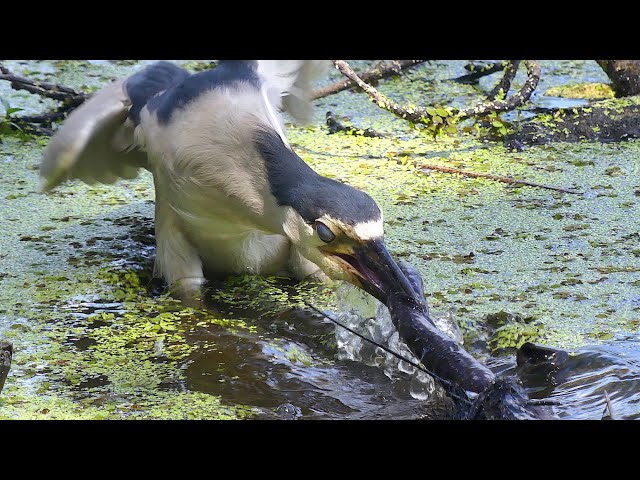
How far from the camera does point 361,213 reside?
301 centimetres

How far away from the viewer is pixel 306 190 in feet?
10.4

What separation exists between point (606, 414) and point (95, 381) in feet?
5.38

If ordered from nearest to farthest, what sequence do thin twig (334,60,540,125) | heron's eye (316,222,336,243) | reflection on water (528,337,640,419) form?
reflection on water (528,337,640,419)
heron's eye (316,222,336,243)
thin twig (334,60,540,125)

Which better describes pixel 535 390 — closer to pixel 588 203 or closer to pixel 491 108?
pixel 588 203

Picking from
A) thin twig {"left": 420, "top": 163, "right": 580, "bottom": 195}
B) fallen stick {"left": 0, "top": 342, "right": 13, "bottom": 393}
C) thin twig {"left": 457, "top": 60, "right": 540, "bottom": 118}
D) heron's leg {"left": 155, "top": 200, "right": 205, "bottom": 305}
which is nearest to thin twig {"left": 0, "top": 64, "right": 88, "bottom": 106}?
heron's leg {"left": 155, "top": 200, "right": 205, "bottom": 305}

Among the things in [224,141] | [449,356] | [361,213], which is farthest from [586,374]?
[224,141]

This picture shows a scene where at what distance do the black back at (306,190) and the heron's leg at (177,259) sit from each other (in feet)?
2.32

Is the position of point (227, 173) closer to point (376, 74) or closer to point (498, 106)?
point (498, 106)

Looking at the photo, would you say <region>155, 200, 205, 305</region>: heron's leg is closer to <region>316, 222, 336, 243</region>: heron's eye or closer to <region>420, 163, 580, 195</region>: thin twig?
<region>316, 222, 336, 243</region>: heron's eye

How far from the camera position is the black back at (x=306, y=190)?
3.03 meters

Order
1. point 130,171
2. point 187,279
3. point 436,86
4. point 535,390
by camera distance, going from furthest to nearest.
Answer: point 436,86 < point 130,171 < point 187,279 < point 535,390

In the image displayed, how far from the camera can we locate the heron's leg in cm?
394

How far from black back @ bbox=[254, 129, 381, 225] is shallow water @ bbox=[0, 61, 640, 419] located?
41cm

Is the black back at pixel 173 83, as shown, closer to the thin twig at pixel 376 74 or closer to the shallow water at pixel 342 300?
the shallow water at pixel 342 300
